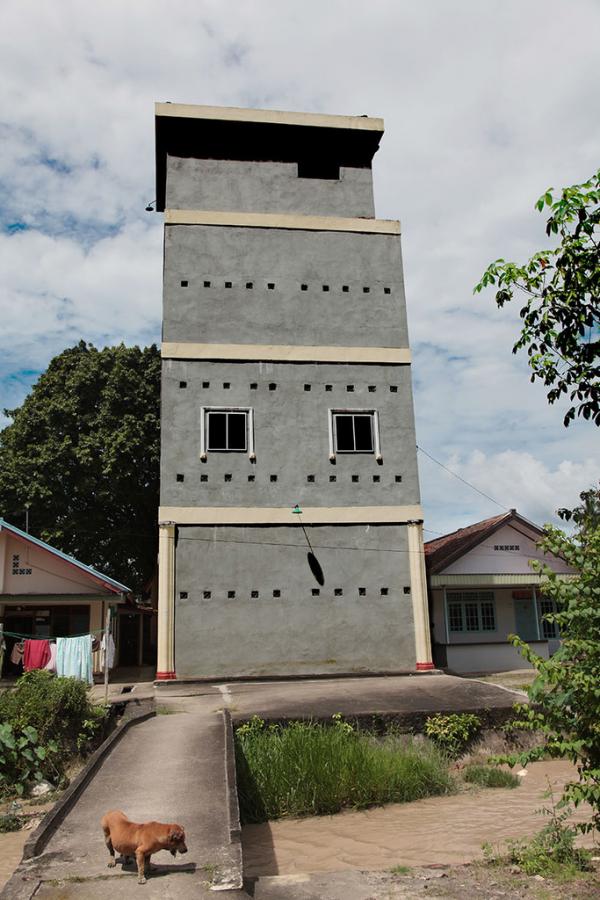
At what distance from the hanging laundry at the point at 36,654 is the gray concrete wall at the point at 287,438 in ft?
14.3

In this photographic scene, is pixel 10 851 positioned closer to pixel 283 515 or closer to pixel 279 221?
pixel 283 515

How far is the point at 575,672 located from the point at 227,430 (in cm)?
1420

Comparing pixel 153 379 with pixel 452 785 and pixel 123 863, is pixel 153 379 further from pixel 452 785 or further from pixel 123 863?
pixel 123 863

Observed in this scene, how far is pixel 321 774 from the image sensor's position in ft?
35.0

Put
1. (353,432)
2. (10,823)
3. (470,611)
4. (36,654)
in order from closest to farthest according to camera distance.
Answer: (10,823), (36,654), (353,432), (470,611)

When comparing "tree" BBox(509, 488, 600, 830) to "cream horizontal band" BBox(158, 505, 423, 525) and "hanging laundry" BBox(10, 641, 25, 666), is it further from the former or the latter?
"hanging laundry" BBox(10, 641, 25, 666)

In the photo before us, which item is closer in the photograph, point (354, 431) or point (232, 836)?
point (232, 836)

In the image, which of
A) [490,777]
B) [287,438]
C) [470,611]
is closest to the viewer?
[490,777]

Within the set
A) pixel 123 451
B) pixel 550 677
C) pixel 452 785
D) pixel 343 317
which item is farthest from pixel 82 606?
pixel 550 677

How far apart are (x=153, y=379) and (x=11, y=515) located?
7.54 metres

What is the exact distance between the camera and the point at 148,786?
850cm

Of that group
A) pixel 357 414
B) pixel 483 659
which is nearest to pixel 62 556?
pixel 357 414

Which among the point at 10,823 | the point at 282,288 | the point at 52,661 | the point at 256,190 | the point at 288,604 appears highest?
the point at 256,190

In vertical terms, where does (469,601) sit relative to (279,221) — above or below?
below
